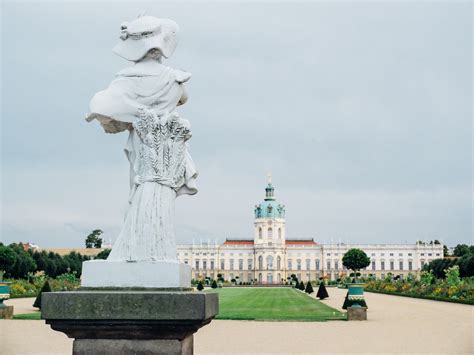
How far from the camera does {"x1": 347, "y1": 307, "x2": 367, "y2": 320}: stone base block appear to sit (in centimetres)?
2073

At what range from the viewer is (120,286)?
15.8 feet

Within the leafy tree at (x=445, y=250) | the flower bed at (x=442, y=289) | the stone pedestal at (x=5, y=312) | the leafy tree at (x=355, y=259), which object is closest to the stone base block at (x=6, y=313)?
the stone pedestal at (x=5, y=312)

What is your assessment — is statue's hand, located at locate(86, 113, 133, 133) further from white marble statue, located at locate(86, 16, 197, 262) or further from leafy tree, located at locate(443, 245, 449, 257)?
leafy tree, located at locate(443, 245, 449, 257)

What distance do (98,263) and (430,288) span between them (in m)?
35.9

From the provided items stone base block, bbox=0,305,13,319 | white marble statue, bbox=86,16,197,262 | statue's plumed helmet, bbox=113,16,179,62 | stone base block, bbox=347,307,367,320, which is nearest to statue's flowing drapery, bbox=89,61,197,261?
white marble statue, bbox=86,16,197,262

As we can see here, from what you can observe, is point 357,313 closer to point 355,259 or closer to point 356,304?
point 356,304

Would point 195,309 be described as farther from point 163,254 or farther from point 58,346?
point 58,346

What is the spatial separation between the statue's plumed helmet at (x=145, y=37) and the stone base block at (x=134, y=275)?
1.91 meters

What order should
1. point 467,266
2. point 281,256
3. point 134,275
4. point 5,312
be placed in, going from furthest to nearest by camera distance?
1. point 281,256
2. point 467,266
3. point 5,312
4. point 134,275

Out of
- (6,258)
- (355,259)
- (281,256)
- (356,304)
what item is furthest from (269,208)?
(356,304)

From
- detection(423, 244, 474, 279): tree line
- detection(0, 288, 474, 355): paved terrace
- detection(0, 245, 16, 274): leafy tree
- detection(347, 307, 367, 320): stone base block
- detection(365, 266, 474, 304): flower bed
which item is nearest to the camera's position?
detection(0, 288, 474, 355): paved terrace

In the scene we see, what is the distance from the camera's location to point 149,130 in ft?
16.9

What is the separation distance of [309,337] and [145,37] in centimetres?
1126

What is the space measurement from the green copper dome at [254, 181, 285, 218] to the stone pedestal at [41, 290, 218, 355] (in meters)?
112
